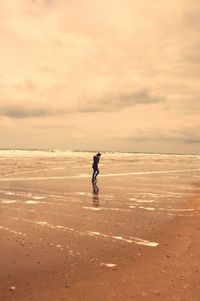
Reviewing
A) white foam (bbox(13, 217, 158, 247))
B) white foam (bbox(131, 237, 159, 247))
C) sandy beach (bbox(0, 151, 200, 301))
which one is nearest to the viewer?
sandy beach (bbox(0, 151, 200, 301))

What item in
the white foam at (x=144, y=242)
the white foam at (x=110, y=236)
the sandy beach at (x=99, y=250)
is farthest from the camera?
the white foam at (x=110, y=236)

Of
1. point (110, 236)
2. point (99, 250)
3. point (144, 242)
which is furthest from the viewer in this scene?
point (110, 236)

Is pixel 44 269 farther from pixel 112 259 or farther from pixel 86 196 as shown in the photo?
pixel 86 196

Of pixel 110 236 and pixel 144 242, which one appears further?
pixel 110 236

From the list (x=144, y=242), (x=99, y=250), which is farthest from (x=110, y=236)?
(x=99, y=250)

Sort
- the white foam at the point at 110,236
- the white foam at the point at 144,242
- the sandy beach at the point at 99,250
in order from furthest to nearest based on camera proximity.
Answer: the white foam at the point at 110,236
the white foam at the point at 144,242
the sandy beach at the point at 99,250

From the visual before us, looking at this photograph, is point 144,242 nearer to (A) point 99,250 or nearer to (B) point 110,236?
(B) point 110,236

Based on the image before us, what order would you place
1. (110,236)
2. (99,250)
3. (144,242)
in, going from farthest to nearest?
(110,236), (144,242), (99,250)

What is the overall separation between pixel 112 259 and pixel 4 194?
11.7 meters

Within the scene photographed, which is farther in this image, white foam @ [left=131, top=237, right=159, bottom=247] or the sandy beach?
white foam @ [left=131, top=237, right=159, bottom=247]

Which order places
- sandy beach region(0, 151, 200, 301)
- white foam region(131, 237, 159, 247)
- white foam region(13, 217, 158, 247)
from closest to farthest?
1. sandy beach region(0, 151, 200, 301)
2. white foam region(131, 237, 159, 247)
3. white foam region(13, 217, 158, 247)

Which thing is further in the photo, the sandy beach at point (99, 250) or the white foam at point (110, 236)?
the white foam at point (110, 236)

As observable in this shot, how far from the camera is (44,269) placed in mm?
7516

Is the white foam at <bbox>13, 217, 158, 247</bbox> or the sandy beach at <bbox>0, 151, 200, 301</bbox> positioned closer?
the sandy beach at <bbox>0, 151, 200, 301</bbox>
